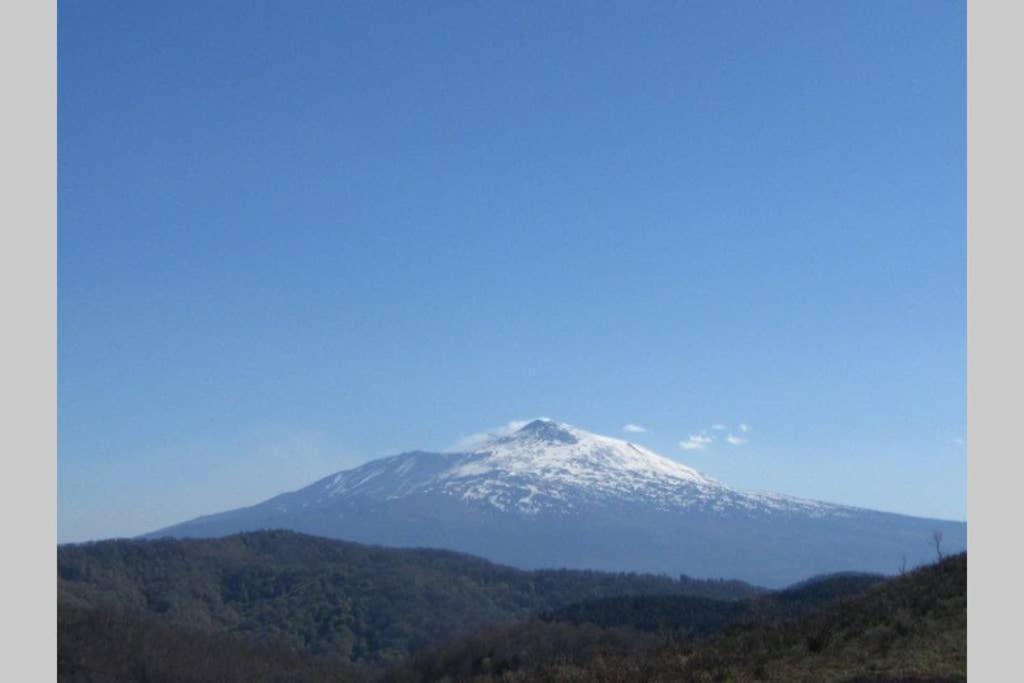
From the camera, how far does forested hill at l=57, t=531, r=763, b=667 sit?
10312 cm

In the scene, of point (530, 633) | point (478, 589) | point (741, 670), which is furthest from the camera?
point (478, 589)

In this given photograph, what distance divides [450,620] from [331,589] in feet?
49.6

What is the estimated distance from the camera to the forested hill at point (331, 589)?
10312cm

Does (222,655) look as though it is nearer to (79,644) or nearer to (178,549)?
(79,644)

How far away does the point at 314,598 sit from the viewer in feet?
375

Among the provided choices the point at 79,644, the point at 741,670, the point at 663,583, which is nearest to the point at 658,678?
the point at 741,670

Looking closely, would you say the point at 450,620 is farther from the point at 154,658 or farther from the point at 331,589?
the point at 154,658

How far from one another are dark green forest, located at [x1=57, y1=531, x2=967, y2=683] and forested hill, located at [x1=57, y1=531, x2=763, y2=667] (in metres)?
0.29

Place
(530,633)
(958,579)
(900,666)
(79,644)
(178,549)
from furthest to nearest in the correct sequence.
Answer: (178,549) < (79,644) < (530,633) < (958,579) < (900,666)

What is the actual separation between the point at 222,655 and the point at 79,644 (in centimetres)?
1201

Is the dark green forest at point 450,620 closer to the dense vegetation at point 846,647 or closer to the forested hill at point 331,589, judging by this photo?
the dense vegetation at point 846,647

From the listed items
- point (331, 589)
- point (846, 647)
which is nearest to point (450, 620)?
point (331, 589)

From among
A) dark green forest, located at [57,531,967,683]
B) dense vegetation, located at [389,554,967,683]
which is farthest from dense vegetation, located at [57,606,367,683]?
dense vegetation, located at [389,554,967,683]

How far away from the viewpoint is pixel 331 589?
116938 mm
